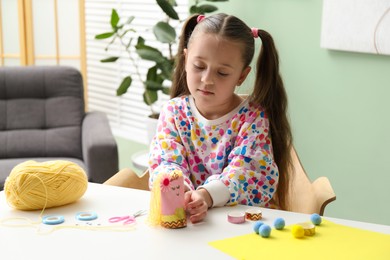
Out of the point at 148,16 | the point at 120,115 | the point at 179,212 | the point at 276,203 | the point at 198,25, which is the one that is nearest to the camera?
the point at 179,212

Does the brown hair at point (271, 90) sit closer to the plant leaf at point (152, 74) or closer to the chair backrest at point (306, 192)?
the chair backrest at point (306, 192)

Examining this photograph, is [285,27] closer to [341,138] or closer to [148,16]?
[341,138]

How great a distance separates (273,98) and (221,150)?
0.84ft

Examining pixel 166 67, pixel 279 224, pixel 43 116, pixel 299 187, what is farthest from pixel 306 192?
pixel 43 116

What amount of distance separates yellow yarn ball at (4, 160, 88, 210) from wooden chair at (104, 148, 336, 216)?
1.18ft

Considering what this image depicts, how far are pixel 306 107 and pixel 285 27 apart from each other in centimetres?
44

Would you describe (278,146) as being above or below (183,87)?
below

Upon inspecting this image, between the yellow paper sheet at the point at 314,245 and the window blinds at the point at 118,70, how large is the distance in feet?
9.34

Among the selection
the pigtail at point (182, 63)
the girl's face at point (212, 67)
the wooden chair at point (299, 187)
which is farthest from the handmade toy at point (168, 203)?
the pigtail at point (182, 63)

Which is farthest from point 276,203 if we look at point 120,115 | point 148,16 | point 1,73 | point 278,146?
point 120,115

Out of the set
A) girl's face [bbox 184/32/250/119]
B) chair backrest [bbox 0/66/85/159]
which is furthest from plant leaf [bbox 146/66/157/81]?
girl's face [bbox 184/32/250/119]

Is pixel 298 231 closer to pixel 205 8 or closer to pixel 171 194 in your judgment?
pixel 171 194

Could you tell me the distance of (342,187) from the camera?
3049 mm

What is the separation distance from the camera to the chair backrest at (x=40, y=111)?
3.49 m
